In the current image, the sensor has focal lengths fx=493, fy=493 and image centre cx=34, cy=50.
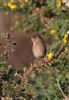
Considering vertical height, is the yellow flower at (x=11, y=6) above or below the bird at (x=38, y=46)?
above

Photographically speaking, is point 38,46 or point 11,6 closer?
point 38,46

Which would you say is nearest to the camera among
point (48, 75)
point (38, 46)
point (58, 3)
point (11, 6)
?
point (48, 75)

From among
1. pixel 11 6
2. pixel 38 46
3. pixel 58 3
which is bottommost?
pixel 38 46

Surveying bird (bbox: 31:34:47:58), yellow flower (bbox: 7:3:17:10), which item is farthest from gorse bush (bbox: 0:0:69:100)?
yellow flower (bbox: 7:3:17:10)

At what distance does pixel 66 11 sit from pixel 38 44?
527 mm

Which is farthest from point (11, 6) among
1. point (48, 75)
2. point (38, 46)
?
point (48, 75)

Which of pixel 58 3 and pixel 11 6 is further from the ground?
pixel 58 3

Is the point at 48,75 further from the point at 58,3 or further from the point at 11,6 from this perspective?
the point at 11,6

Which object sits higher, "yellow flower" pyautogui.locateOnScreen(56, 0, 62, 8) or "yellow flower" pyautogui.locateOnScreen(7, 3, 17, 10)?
"yellow flower" pyautogui.locateOnScreen(56, 0, 62, 8)

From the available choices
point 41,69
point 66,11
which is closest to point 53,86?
point 41,69

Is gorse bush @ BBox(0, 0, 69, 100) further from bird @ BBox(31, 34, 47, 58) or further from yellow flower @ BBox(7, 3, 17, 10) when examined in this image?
yellow flower @ BBox(7, 3, 17, 10)

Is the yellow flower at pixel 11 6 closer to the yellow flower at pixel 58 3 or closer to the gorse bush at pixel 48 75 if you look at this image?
the gorse bush at pixel 48 75

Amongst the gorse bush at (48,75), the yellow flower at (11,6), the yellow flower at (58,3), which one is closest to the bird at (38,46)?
the gorse bush at (48,75)

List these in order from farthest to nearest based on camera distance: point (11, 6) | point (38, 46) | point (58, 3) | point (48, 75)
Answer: point (11, 6) < point (38, 46) < point (58, 3) < point (48, 75)
